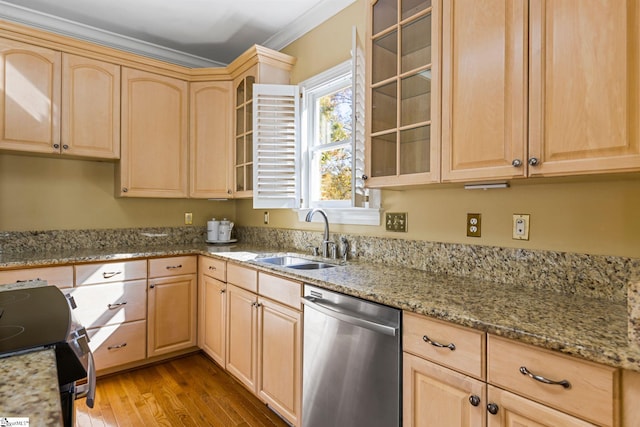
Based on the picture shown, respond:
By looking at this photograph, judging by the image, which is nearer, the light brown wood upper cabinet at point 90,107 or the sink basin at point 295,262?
the sink basin at point 295,262

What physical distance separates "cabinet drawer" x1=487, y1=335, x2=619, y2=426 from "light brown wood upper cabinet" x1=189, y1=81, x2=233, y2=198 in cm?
258

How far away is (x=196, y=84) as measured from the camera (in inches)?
125

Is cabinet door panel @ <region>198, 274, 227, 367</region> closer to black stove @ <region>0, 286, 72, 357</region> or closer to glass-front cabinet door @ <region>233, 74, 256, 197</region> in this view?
glass-front cabinet door @ <region>233, 74, 256, 197</region>

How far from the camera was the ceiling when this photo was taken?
2.60 m

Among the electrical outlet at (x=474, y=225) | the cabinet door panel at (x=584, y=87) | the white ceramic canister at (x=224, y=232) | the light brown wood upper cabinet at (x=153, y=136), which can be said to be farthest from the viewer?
the white ceramic canister at (x=224, y=232)

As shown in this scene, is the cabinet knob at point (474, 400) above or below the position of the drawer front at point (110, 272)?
below

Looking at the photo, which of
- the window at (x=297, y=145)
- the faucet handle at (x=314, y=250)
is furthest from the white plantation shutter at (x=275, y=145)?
the faucet handle at (x=314, y=250)

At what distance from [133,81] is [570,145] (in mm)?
3040

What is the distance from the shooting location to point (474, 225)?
5.67ft

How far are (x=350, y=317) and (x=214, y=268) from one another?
1472 millimetres

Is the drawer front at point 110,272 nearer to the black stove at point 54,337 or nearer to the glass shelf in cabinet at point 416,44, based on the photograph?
the black stove at point 54,337

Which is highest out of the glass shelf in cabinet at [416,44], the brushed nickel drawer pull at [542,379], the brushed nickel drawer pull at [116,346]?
the glass shelf in cabinet at [416,44]

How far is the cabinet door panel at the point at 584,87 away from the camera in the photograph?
1.06 meters

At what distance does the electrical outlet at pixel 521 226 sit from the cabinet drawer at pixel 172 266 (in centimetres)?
231
